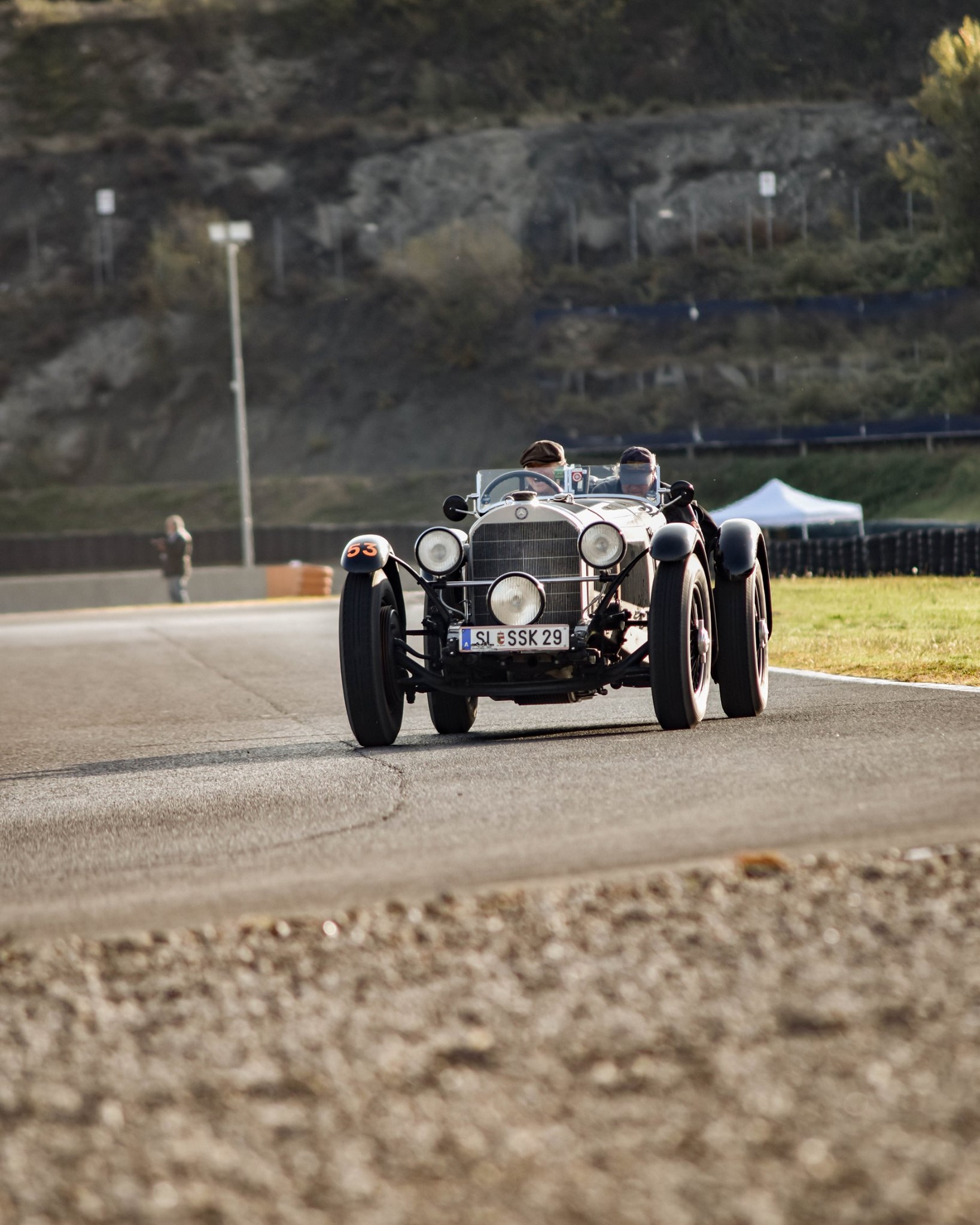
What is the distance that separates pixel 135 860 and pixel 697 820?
2.08 meters

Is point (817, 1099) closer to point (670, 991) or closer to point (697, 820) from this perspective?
point (670, 991)

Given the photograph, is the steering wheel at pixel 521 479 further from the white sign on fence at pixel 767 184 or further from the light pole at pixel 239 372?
the white sign on fence at pixel 767 184

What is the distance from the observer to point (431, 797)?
7.55 m

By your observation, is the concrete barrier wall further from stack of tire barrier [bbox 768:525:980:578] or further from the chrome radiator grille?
the chrome radiator grille

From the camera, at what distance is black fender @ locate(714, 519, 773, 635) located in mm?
10320

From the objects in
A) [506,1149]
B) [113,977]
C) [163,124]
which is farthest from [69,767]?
[163,124]

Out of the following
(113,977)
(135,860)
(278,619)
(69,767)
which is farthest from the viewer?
(278,619)

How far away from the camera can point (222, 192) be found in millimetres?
74125

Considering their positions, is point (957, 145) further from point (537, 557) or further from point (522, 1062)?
point (522, 1062)

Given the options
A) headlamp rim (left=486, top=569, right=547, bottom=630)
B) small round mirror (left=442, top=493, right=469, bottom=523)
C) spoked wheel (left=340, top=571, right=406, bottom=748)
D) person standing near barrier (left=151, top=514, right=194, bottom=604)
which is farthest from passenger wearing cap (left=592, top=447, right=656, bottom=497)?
person standing near barrier (left=151, top=514, right=194, bottom=604)

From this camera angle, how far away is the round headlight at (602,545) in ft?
32.1

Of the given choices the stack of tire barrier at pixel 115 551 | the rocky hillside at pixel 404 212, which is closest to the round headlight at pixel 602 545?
the stack of tire barrier at pixel 115 551

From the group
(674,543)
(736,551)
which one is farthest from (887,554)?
(674,543)

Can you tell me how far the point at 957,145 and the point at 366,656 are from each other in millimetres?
54278
